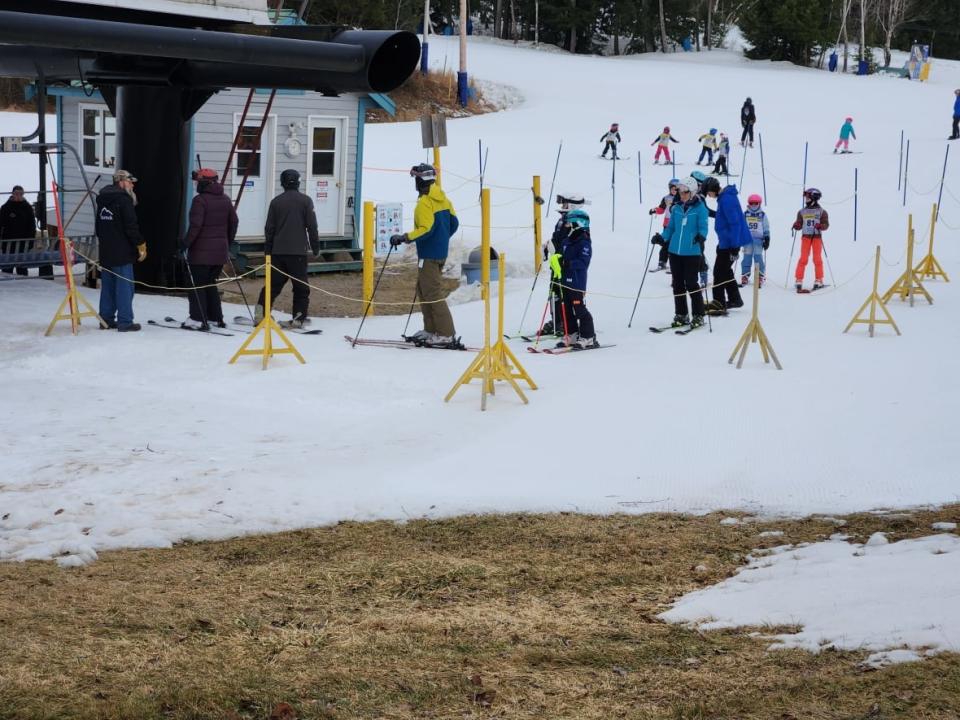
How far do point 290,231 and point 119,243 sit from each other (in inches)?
71.2

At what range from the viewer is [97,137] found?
18328 mm

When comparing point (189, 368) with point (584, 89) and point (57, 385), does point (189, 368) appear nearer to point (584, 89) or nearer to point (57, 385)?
point (57, 385)

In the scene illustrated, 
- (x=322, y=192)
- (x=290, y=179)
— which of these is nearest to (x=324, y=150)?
(x=322, y=192)

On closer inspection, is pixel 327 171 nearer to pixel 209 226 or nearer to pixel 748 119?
pixel 209 226

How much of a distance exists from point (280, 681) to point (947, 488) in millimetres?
5247

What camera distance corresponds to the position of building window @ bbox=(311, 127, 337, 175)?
19.7m

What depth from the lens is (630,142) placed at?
3662 cm

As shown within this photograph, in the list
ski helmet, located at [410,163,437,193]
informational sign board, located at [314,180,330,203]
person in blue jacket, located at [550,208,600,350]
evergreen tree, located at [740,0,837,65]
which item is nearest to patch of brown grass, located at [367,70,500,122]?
evergreen tree, located at [740,0,837,65]

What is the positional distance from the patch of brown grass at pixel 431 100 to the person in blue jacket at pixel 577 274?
31.7 meters

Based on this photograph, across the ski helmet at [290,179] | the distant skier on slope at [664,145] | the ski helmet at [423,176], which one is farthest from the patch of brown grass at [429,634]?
the distant skier on slope at [664,145]

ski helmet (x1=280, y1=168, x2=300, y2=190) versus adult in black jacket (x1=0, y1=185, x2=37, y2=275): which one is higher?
ski helmet (x1=280, y1=168, x2=300, y2=190)

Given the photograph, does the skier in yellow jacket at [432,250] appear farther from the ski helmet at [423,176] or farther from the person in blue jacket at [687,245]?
the person in blue jacket at [687,245]

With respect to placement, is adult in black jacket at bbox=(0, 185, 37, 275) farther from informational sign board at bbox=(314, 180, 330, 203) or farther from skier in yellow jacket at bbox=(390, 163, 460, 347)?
skier in yellow jacket at bbox=(390, 163, 460, 347)

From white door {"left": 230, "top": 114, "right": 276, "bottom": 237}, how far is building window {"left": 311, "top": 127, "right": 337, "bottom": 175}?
0.81 meters
